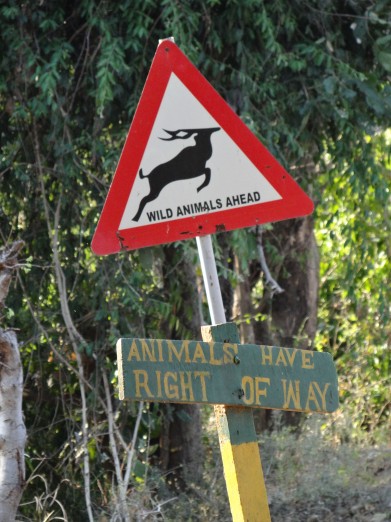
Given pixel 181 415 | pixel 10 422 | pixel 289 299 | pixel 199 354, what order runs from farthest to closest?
pixel 289 299 → pixel 181 415 → pixel 10 422 → pixel 199 354

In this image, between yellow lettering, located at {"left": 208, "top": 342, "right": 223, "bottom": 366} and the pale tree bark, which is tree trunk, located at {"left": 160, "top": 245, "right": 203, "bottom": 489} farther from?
yellow lettering, located at {"left": 208, "top": 342, "right": 223, "bottom": 366}

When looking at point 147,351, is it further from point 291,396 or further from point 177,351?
point 291,396

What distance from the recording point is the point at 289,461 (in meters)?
6.13

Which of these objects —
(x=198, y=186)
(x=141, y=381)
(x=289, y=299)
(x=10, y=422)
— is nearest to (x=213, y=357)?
(x=141, y=381)

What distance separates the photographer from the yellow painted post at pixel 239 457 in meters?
3.09

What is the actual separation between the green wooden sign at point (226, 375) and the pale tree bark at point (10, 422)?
5.39ft

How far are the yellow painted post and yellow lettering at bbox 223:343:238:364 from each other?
0.13 ft

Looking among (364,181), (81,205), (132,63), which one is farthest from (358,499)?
(132,63)

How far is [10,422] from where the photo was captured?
443cm

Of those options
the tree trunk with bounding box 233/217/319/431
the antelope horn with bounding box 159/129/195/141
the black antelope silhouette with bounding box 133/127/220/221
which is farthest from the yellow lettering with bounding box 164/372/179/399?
the tree trunk with bounding box 233/217/319/431

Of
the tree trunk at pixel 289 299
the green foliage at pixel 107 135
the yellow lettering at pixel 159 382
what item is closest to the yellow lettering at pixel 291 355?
the yellow lettering at pixel 159 382

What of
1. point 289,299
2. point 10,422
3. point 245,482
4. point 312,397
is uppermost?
point 289,299

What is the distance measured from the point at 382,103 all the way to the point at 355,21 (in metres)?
0.62

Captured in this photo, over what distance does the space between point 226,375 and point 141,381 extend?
30 centimetres
